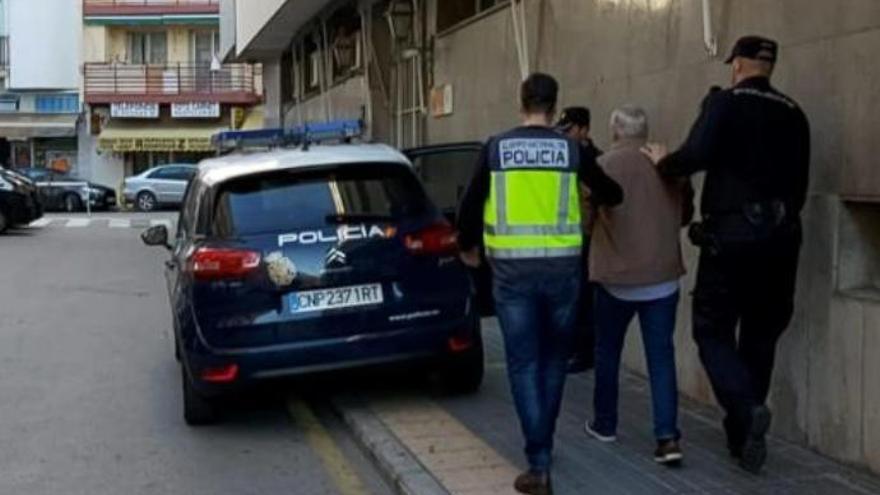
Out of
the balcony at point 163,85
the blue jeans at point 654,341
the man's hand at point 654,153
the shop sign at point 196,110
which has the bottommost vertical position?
the blue jeans at point 654,341

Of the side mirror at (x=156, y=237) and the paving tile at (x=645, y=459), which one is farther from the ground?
the side mirror at (x=156, y=237)

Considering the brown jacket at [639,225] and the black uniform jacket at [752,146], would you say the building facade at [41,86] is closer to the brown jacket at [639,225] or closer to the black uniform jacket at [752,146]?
the brown jacket at [639,225]

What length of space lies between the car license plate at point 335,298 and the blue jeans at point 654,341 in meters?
1.57

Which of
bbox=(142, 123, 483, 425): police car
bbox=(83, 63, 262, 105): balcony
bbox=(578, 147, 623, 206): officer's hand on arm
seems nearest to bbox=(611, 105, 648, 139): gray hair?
bbox=(578, 147, 623, 206): officer's hand on arm

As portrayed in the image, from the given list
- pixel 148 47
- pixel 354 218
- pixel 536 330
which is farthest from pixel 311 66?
pixel 148 47

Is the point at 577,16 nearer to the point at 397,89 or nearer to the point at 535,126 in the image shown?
the point at 535,126

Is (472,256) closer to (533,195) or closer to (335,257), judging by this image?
(533,195)

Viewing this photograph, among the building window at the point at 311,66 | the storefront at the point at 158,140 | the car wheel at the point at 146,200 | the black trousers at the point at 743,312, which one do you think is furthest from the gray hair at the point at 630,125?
the storefront at the point at 158,140

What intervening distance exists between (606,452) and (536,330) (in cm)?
114

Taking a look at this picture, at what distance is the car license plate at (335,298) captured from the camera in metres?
7.29

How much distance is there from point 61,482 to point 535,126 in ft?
10.6

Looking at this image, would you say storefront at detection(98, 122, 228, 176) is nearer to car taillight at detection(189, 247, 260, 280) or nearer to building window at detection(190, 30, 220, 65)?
building window at detection(190, 30, 220, 65)

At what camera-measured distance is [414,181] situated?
7.88 m

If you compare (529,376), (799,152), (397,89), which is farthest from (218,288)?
(397,89)
